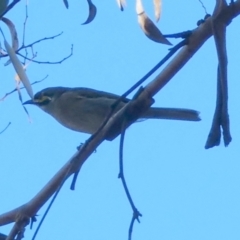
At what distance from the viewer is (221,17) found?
1320mm

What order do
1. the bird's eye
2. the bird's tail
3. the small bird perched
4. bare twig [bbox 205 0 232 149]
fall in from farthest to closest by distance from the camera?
the bird's eye → the small bird perched → the bird's tail → bare twig [bbox 205 0 232 149]

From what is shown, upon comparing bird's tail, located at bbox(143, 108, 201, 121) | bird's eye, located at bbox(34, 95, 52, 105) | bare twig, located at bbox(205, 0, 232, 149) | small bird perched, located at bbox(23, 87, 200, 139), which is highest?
bird's eye, located at bbox(34, 95, 52, 105)

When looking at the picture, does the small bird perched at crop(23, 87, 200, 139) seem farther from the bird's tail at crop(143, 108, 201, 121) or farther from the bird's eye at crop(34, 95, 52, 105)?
the bird's tail at crop(143, 108, 201, 121)

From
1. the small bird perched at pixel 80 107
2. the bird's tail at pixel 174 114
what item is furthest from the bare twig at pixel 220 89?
the small bird perched at pixel 80 107

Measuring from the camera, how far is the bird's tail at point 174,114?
9.18ft


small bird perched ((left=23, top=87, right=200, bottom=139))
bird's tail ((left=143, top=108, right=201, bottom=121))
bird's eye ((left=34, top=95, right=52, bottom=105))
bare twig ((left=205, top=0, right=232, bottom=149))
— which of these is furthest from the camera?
bird's eye ((left=34, top=95, right=52, bottom=105))

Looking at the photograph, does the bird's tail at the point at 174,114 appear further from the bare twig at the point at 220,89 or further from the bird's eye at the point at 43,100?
the bird's eye at the point at 43,100

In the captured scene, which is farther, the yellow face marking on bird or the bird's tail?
the yellow face marking on bird

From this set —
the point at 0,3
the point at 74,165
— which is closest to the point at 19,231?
the point at 74,165

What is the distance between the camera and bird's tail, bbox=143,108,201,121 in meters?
2.80

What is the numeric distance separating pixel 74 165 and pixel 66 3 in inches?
21.1

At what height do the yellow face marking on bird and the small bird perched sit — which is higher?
the yellow face marking on bird

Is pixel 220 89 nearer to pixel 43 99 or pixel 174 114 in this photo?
pixel 174 114

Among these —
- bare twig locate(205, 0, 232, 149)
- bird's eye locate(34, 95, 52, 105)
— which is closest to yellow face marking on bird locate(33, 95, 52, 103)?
bird's eye locate(34, 95, 52, 105)
